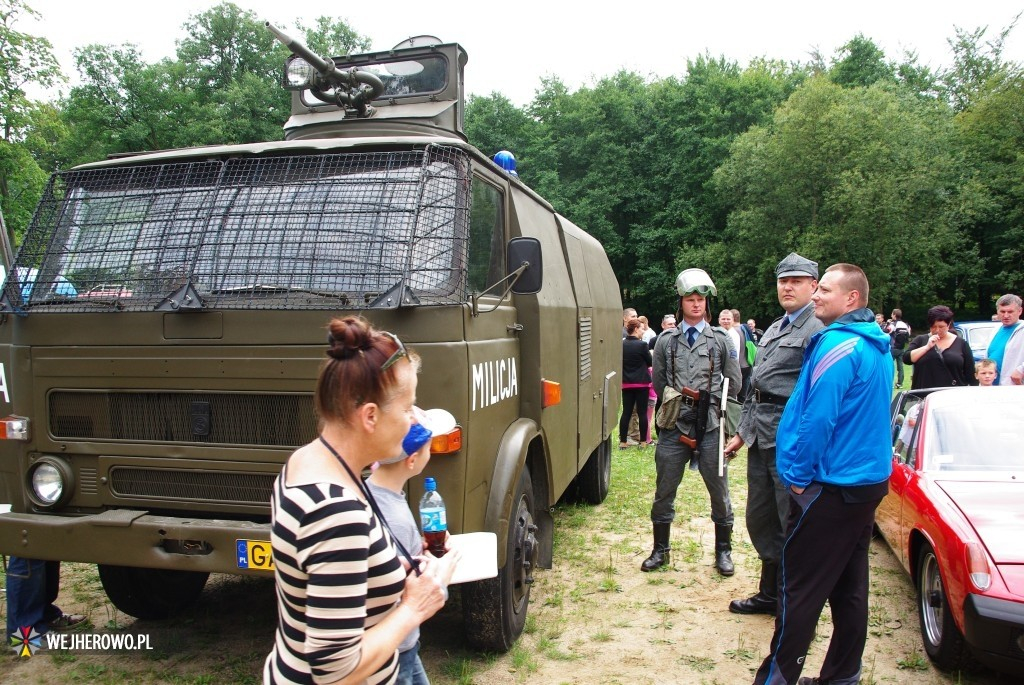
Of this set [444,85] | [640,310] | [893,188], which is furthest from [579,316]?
[640,310]

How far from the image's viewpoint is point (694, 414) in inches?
227

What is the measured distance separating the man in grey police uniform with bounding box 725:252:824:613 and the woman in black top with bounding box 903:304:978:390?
4499 mm

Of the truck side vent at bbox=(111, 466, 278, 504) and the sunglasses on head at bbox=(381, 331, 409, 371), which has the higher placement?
the sunglasses on head at bbox=(381, 331, 409, 371)

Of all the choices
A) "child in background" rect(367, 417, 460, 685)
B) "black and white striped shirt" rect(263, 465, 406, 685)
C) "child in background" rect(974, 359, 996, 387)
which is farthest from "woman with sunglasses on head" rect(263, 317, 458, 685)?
"child in background" rect(974, 359, 996, 387)

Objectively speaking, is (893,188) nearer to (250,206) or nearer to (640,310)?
(640,310)

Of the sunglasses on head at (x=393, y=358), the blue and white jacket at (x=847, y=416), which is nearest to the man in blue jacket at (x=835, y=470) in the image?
the blue and white jacket at (x=847, y=416)

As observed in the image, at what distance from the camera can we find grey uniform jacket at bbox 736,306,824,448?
451 cm

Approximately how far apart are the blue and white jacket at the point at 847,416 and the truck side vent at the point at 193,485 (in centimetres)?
252

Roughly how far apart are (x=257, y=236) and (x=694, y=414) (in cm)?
341

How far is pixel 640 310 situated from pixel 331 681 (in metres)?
43.2

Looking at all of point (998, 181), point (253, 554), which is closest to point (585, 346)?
point (253, 554)

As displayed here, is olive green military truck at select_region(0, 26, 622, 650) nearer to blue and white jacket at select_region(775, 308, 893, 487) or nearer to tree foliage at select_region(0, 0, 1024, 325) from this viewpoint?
blue and white jacket at select_region(775, 308, 893, 487)

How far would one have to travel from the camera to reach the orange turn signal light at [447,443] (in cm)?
354

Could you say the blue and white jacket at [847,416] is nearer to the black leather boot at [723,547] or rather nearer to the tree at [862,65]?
the black leather boot at [723,547]
